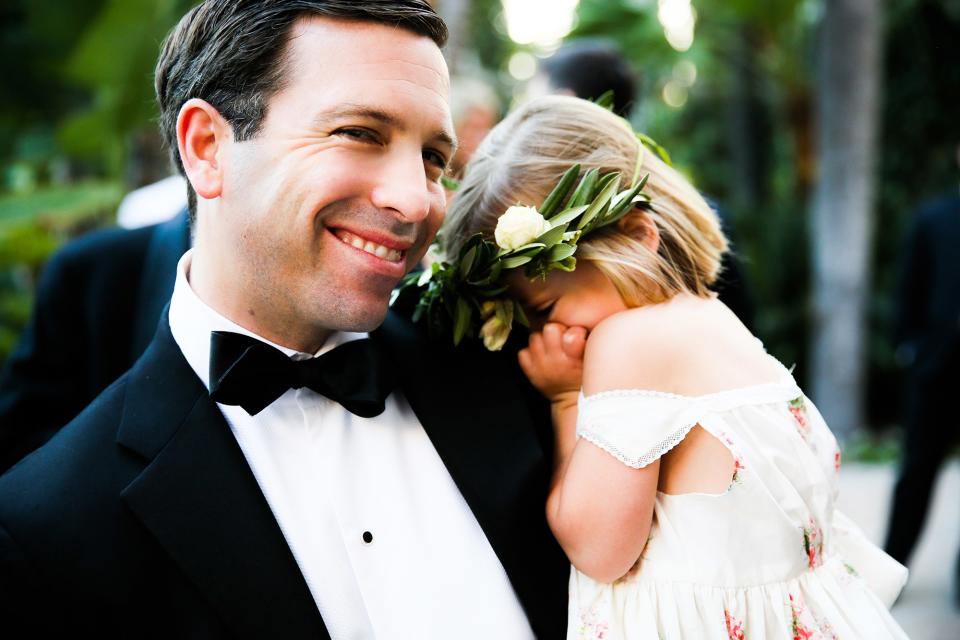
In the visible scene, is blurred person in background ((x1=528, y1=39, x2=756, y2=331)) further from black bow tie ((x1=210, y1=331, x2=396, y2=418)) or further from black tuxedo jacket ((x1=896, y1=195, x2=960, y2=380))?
black tuxedo jacket ((x1=896, y1=195, x2=960, y2=380))

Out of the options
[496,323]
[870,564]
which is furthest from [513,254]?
[870,564]

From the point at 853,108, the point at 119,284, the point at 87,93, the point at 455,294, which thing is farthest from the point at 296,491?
the point at 87,93

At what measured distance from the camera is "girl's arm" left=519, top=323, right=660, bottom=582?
5.97 feet

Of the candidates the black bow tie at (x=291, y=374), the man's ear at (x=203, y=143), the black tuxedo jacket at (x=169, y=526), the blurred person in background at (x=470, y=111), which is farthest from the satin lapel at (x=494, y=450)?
the blurred person in background at (x=470, y=111)

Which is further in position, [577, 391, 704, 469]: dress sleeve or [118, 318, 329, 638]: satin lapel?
[577, 391, 704, 469]: dress sleeve

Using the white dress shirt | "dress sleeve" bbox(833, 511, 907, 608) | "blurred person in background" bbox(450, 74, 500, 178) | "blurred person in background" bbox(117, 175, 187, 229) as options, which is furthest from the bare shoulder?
"blurred person in background" bbox(117, 175, 187, 229)

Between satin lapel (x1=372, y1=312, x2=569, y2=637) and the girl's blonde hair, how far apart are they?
0.32 m

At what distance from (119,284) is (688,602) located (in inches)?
73.9

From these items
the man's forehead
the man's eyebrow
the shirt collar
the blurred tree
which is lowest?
the blurred tree

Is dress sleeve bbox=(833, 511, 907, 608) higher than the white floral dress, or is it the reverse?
the white floral dress

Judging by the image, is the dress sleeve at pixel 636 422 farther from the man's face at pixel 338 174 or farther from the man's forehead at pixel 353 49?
the man's forehead at pixel 353 49

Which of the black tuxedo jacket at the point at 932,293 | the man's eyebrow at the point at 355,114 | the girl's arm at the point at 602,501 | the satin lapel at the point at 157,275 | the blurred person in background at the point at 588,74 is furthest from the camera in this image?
the black tuxedo jacket at the point at 932,293

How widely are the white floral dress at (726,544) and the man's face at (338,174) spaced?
1.97ft

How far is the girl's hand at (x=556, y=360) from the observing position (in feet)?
6.75
